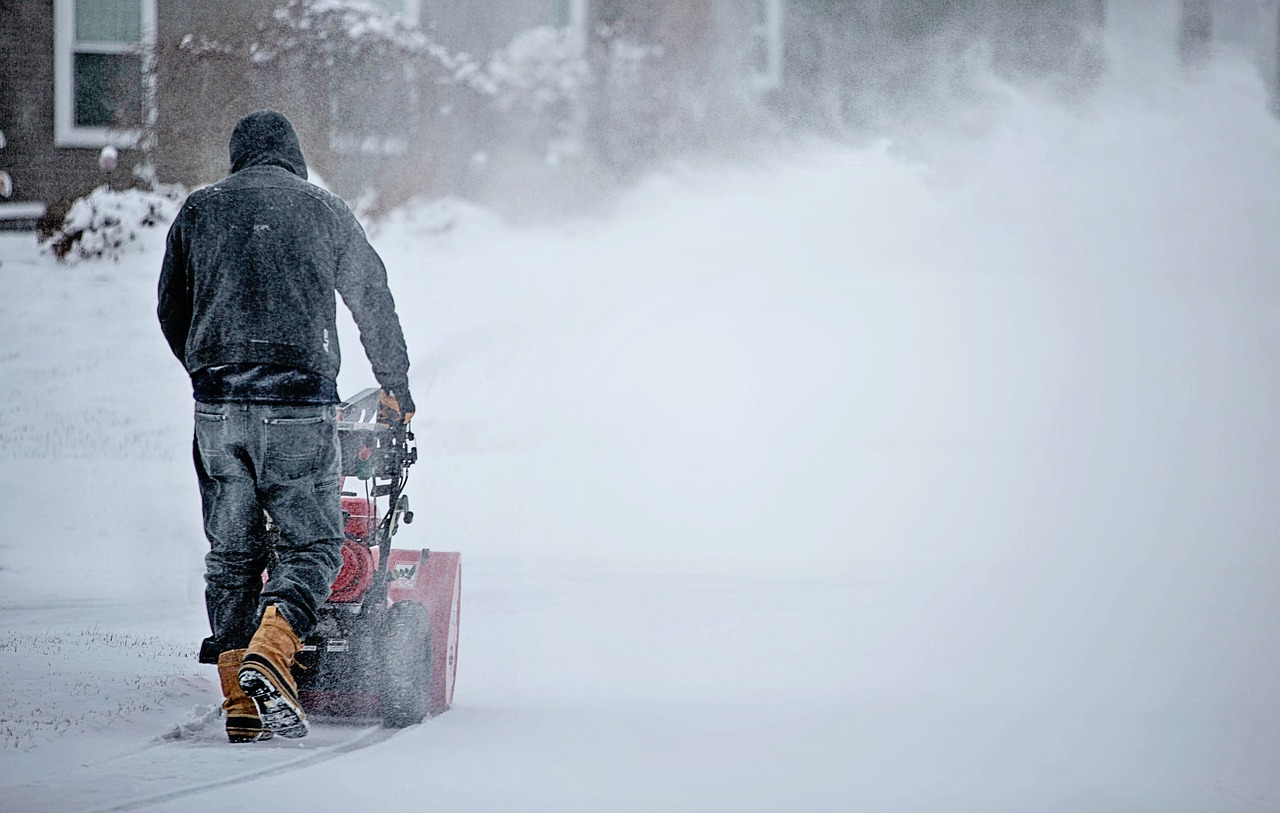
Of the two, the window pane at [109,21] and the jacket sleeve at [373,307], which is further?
the window pane at [109,21]

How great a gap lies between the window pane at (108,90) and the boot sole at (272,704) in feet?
4.92

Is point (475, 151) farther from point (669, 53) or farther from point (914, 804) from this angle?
point (914, 804)

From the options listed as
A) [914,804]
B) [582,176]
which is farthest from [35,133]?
[914,804]

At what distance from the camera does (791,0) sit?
2.89 metres

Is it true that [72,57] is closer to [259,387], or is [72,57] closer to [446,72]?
[446,72]

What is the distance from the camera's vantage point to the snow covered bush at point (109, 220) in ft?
8.56

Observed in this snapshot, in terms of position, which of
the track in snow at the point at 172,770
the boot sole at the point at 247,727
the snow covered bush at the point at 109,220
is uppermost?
the snow covered bush at the point at 109,220

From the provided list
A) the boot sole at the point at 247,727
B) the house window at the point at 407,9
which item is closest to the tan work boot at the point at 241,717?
the boot sole at the point at 247,727

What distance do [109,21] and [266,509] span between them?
1.43 metres

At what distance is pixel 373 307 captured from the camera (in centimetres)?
176

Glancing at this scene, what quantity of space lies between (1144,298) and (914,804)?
1641 millimetres

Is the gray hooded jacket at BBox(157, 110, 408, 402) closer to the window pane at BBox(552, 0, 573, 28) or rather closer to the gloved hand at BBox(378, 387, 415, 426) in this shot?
the gloved hand at BBox(378, 387, 415, 426)

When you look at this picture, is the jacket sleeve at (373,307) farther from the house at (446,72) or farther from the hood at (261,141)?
the house at (446,72)

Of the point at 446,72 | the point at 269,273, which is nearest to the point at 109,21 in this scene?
the point at 446,72
